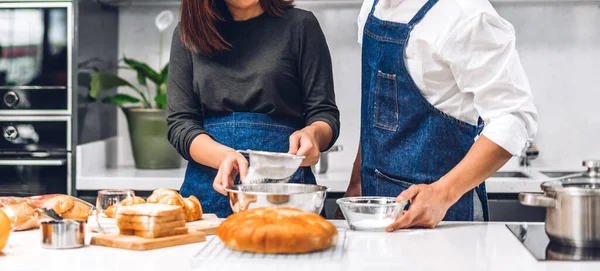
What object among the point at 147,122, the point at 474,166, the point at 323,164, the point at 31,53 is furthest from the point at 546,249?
the point at 31,53

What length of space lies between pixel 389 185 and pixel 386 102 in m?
0.19

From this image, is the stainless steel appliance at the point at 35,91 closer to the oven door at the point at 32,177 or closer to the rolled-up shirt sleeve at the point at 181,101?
the oven door at the point at 32,177

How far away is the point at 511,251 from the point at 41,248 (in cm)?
81

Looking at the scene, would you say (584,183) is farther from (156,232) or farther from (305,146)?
(156,232)

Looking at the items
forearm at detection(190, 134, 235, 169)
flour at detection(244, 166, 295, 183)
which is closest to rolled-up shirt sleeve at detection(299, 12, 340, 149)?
forearm at detection(190, 134, 235, 169)

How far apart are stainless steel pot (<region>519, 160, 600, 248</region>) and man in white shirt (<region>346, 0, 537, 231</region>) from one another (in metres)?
0.16

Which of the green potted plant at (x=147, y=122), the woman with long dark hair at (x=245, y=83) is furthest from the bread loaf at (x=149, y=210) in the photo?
the green potted plant at (x=147, y=122)

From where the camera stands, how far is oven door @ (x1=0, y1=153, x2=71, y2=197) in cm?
282

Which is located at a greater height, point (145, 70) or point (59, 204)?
point (145, 70)

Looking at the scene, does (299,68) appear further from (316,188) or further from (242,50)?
(316,188)

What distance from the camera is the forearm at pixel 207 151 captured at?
5.93ft

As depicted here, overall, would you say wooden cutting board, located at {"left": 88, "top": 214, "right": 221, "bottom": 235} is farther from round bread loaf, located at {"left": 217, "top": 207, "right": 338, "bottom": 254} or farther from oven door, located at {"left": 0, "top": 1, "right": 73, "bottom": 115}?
oven door, located at {"left": 0, "top": 1, "right": 73, "bottom": 115}

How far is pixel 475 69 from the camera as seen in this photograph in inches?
62.9

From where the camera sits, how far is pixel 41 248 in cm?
136
